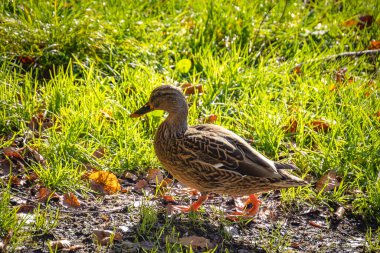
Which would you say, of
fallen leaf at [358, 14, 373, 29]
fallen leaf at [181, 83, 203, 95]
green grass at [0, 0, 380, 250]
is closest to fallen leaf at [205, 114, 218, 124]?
green grass at [0, 0, 380, 250]

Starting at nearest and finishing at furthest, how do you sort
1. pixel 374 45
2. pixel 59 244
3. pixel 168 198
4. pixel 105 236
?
pixel 59 244
pixel 105 236
pixel 168 198
pixel 374 45

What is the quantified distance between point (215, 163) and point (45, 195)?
127cm

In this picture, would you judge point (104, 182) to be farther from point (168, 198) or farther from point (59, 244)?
point (59, 244)

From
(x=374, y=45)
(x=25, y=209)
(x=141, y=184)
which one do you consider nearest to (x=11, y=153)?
(x=25, y=209)

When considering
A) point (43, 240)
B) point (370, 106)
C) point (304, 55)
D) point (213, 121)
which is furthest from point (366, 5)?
point (43, 240)

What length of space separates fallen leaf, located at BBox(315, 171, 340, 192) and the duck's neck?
1.16 metres

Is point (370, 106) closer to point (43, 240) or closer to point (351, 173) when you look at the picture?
point (351, 173)

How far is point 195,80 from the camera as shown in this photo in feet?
21.9

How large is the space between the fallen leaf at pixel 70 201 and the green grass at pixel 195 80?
0.36ft

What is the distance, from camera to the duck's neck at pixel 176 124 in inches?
199

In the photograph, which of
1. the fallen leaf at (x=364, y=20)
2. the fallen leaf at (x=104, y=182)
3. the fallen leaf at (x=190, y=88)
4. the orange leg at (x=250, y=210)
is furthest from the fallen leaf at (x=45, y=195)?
the fallen leaf at (x=364, y=20)

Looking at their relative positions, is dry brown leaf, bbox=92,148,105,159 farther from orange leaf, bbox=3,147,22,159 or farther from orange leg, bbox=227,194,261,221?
orange leg, bbox=227,194,261,221

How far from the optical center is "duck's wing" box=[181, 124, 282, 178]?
15.8 feet

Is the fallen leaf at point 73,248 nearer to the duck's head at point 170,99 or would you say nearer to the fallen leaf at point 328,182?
the duck's head at point 170,99
